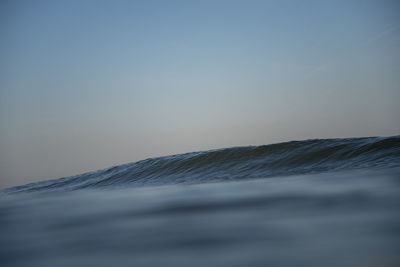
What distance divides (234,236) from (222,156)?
183 inches

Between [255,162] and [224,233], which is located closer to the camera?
[224,233]

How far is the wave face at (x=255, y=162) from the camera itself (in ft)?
12.6

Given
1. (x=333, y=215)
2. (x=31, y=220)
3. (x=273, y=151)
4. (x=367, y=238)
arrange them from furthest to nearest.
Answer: (x=273, y=151) < (x=31, y=220) < (x=333, y=215) < (x=367, y=238)

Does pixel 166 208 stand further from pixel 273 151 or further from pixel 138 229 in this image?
pixel 273 151

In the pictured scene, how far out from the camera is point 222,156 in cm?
554

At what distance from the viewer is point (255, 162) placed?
472 centimetres

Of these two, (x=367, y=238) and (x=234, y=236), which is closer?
(x=367, y=238)

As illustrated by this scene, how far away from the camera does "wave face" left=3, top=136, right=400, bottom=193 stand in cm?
384

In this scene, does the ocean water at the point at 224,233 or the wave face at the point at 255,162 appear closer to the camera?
the ocean water at the point at 224,233

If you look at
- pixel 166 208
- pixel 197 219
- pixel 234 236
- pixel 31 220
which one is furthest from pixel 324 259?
pixel 31 220

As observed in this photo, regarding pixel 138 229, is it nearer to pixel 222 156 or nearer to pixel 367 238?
pixel 367 238

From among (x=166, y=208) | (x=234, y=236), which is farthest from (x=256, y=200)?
(x=234, y=236)

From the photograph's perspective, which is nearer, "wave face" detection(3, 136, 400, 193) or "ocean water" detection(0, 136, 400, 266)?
"ocean water" detection(0, 136, 400, 266)

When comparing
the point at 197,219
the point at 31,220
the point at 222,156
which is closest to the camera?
the point at 197,219
